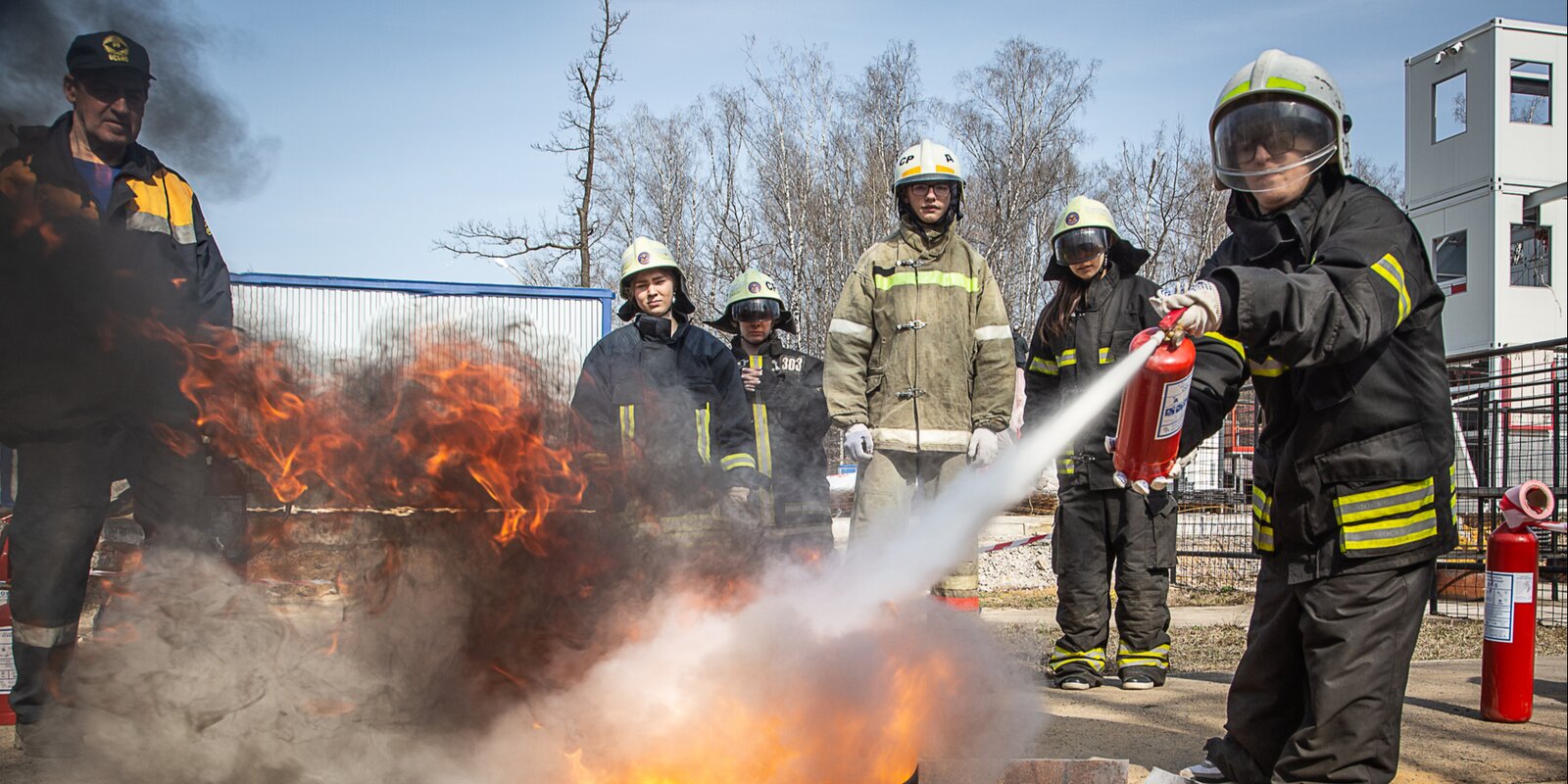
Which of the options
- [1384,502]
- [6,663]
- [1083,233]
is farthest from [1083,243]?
[6,663]

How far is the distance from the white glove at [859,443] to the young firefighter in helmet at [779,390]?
129cm

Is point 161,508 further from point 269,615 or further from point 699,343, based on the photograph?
point 699,343

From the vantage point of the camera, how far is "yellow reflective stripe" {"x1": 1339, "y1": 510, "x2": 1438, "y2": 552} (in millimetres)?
2785

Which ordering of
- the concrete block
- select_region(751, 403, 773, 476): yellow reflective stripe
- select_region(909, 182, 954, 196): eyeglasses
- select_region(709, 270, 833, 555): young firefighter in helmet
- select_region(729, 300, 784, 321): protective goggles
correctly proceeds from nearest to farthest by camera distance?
the concrete block < select_region(909, 182, 954, 196): eyeglasses < select_region(751, 403, 773, 476): yellow reflective stripe < select_region(709, 270, 833, 555): young firefighter in helmet < select_region(729, 300, 784, 321): protective goggles

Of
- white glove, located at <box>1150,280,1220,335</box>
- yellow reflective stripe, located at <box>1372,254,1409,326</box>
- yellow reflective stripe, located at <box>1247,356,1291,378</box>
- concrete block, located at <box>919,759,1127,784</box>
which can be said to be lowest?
concrete block, located at <box>919,759,1127,784</box>

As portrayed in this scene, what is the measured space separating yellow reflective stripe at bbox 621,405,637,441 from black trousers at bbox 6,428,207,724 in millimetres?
1909

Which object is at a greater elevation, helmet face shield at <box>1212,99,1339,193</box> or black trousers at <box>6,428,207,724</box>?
helmet face shield at <box>1212,99,1339,193</box>

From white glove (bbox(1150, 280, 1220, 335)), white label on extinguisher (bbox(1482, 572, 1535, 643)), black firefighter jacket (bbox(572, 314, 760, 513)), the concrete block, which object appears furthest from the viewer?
black firefighter jacket (bbox(572, 314, 760, 513))

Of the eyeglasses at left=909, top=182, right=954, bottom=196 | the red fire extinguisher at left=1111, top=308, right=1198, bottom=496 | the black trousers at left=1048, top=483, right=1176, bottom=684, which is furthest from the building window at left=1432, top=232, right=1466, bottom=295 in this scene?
the red fire extinguisher at left=1111, top=308, right=1198, bottom=496

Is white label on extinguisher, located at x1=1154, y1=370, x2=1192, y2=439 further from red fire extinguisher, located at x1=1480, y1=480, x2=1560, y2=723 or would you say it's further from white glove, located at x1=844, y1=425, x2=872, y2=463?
red fire extinguisher, located at x1=1480, y1=480, x2=1560, y2=723

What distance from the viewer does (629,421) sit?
528 centimetres

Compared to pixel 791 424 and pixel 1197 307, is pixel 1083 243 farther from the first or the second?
pixel 1197 307

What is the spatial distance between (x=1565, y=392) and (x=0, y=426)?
35.0 ft

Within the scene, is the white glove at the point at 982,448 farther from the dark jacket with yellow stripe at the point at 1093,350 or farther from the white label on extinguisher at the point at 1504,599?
the white label on extinguisher at the point at 1504,599
